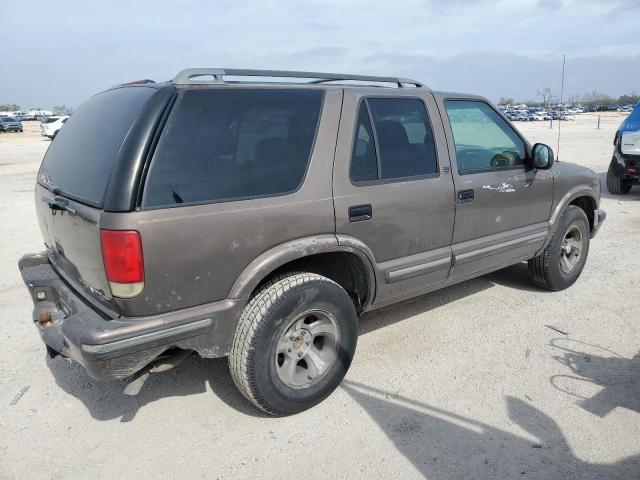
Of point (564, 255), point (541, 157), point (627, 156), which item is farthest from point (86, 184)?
point (627, 156)

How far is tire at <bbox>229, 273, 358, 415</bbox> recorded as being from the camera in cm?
277

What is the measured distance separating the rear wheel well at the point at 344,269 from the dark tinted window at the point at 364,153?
0.50 m

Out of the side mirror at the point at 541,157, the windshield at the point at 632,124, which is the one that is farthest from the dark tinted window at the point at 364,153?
the windshield at the point at 632,124

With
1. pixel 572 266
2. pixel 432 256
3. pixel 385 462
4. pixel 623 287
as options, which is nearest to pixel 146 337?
pixel 385 462

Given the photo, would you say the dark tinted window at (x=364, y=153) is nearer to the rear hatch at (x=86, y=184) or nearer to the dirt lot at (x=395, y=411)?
the rear hatch at (x=86, y=184)

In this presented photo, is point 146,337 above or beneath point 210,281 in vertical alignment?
beneath

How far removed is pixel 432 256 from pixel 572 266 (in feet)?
6.93

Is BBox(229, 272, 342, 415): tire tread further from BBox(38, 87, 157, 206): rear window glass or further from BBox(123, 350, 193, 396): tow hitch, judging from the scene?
BBox(38, 87, 157, 206): rear window glass

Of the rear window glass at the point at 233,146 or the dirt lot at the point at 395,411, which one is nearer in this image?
the rear window glass at the point at 233,146

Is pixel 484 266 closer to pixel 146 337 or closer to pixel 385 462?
pixel 385 462

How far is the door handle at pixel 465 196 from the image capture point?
3.69m

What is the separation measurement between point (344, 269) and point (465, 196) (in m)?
1.08

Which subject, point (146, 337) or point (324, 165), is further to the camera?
point (324, 165)

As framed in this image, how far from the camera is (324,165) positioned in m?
3.02
